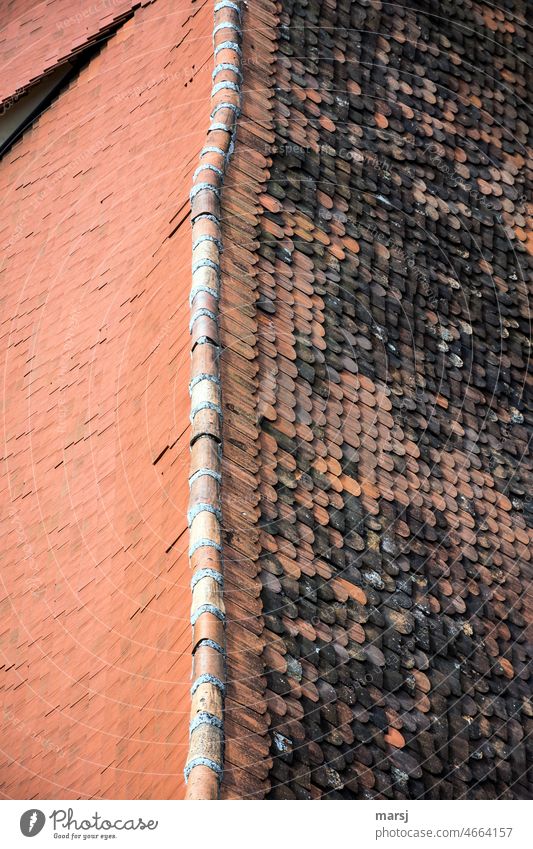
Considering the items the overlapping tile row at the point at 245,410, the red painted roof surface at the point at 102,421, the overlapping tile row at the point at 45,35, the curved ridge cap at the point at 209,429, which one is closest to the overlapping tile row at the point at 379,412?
the overlapping tile row at the point at 245,410

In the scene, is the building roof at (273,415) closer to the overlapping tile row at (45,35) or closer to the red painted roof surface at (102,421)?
the red painted roof surface at (102,421)

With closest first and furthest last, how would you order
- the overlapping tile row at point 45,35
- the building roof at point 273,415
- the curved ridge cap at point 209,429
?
1. the curved ridge cap at point 209,429
2. the building roof at point 273,415
3. the overlapping tile row at point 45,35

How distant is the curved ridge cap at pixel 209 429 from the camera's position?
8203 mm

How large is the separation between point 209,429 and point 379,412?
1.74 metres

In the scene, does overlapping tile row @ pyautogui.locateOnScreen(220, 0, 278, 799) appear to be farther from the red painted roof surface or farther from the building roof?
the red painted roof surface

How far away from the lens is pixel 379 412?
10.7 metres

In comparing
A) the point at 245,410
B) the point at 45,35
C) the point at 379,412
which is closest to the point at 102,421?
the point at 245,410

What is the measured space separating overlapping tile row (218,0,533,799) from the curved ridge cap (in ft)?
0.50

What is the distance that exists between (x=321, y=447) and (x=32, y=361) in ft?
10.9

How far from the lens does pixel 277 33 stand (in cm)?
1219

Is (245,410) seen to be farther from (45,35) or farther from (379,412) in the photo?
(45,35)

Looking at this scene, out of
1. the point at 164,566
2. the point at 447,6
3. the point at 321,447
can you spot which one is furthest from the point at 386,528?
the point at 447,6

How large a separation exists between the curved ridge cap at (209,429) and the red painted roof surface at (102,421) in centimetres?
29

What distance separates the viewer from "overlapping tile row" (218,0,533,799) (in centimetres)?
909
